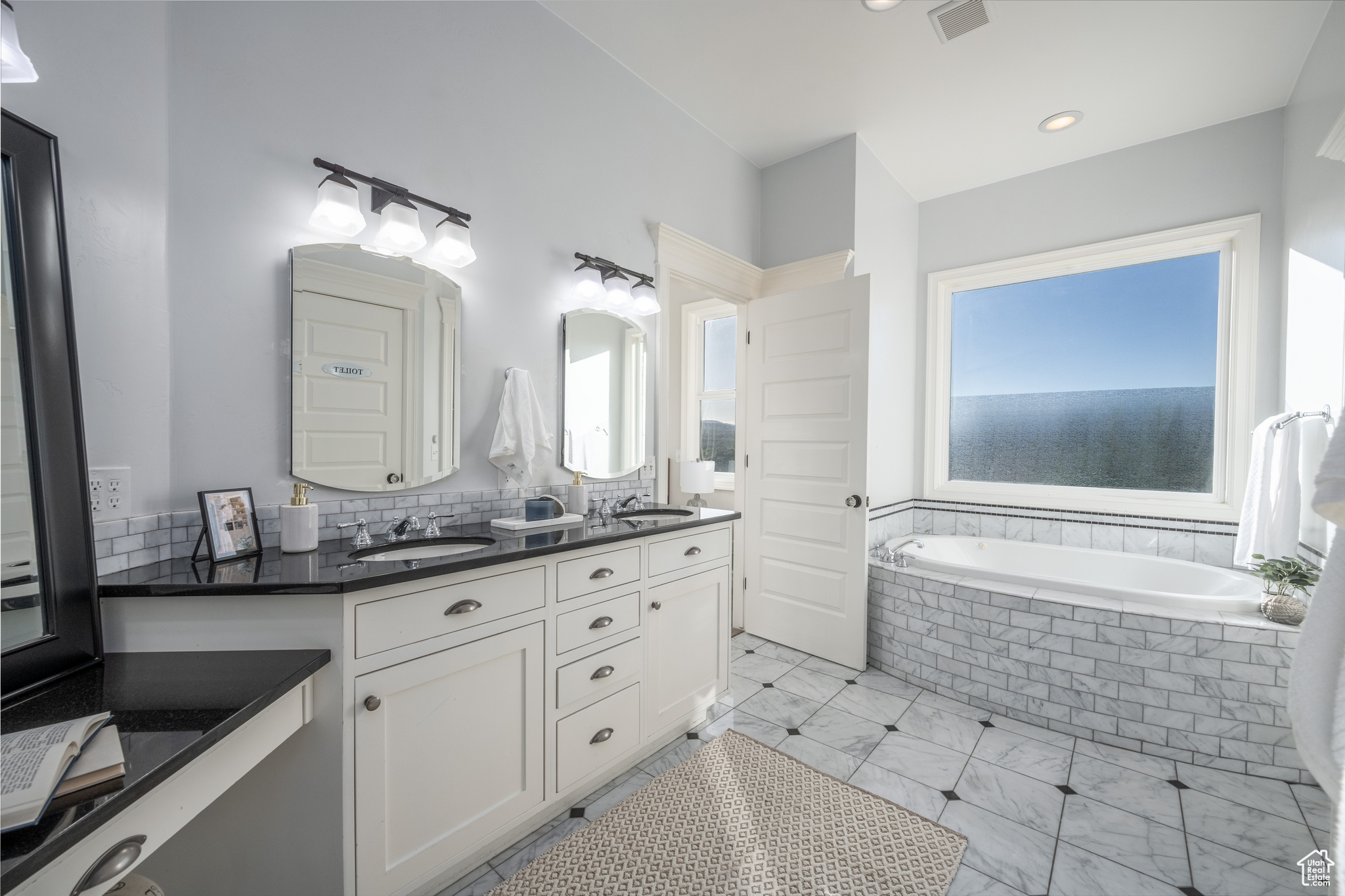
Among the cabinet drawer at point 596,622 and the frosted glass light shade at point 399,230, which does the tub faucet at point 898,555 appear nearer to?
the cabinet drawer at point 596,622

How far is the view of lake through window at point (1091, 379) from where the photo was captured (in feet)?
9.76

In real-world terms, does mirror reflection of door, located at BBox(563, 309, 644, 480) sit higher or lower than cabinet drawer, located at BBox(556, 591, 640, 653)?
higher

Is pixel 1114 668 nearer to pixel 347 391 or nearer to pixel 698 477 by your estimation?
pixel 698 477

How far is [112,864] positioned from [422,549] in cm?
99

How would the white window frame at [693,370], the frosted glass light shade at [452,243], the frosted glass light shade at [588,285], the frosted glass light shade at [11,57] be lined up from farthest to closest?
the white window frame at [693,370] < the frosted glass light shade at [588,285] < the frosted glass light shade at [452,243] < the frosted glass light shade at [11,57]

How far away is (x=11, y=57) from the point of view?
3.07 ft

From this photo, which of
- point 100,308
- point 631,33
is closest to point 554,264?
point 631,33

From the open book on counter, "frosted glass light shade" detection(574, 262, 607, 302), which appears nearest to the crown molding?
"frosted glass light shade" detection(574, 262, 607, 302)

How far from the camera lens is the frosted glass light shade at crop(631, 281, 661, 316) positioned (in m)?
2.53

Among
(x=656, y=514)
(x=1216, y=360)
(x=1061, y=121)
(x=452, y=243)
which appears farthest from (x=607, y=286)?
(x=1216, y=360)

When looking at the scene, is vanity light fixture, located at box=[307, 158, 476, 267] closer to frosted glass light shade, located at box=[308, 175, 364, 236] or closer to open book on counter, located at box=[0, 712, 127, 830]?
frosted glass light shade, located at box=[308, 175, 364, 236]

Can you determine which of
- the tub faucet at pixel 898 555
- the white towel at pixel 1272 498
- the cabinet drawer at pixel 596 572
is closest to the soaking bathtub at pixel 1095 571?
the tub faucet at pixel 898 555

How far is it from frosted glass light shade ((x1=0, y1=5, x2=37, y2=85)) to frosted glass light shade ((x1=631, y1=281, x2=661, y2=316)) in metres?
1.82

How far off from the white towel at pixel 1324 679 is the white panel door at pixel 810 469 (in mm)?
1633
